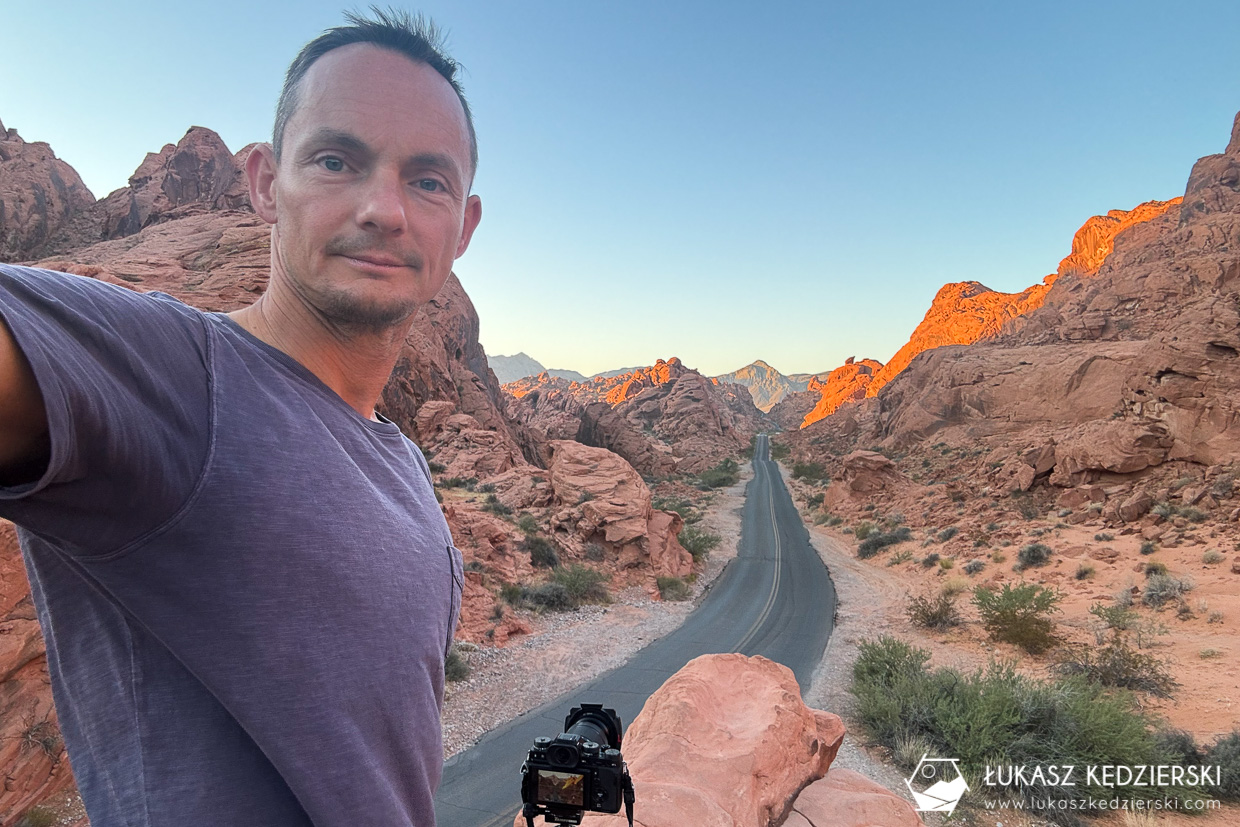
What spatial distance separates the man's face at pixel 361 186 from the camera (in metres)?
1.19

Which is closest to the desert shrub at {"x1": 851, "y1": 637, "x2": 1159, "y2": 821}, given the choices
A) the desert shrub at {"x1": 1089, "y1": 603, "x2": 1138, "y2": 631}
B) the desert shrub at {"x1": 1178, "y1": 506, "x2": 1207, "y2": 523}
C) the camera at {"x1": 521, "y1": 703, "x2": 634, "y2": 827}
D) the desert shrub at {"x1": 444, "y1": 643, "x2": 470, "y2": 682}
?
the desert shrub at {"x1": 1089, "y1": 603, "x2": 1138, "y2": 631}

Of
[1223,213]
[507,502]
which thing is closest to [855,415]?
[1223,213]

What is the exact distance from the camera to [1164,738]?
6.94m

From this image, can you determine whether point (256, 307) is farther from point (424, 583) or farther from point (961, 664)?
point (961, 664)

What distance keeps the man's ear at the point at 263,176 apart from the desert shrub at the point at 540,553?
16037 mm

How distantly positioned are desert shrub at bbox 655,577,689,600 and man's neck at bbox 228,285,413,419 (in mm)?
17357

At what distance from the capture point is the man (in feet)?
2.34

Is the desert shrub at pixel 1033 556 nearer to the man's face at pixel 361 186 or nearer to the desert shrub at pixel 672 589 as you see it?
the desert shrub at pixel 672 589

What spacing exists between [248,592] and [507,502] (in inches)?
813

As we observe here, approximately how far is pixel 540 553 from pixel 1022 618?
1217 cm

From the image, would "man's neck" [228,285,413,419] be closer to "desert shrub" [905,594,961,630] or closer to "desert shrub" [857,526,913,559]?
"desert shrub" [905,594,961,630]

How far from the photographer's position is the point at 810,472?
1989 inches

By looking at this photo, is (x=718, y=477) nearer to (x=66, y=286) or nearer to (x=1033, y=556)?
(x=1033, y=556)

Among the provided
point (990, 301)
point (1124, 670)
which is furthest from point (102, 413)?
point (990, 301)
